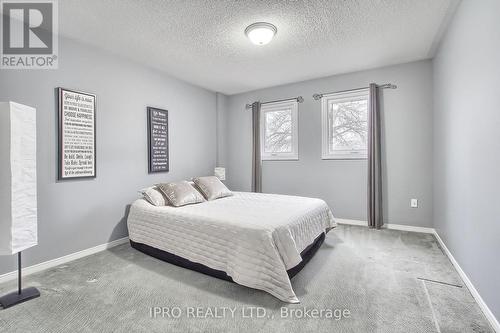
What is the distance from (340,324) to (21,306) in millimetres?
2390

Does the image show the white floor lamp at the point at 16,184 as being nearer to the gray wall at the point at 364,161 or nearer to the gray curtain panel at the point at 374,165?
the gray wall at the point at 364,161

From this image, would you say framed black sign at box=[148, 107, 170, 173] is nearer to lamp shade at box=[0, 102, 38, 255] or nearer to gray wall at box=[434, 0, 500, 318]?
lamp shade at box=[0, 102, 38, 255]

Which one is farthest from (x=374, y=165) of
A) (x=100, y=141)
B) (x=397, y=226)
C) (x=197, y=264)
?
(x=100, y=141)

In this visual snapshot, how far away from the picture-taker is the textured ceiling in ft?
7.14

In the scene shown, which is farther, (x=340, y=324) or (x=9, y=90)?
(x=9, y=90)

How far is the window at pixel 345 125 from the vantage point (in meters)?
3.91

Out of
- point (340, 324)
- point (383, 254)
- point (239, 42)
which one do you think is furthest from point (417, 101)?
point (340, 324)

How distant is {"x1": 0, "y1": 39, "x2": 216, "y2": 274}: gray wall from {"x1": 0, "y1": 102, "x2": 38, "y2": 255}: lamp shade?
0.53 meters

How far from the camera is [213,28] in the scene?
8.26ft

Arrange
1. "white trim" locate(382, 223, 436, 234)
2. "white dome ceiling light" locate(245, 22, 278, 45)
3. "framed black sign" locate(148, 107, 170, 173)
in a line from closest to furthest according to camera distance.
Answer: "white dome ceiling light" locate(245, 22, 278, 45)
"white trim" locate(382, 223, 436, 234)
"framed black sign" locate(148, 107, 170, 173)

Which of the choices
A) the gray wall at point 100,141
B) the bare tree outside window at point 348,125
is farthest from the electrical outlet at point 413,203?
the gray wall at point 100,141

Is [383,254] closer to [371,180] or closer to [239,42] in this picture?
[371,180]

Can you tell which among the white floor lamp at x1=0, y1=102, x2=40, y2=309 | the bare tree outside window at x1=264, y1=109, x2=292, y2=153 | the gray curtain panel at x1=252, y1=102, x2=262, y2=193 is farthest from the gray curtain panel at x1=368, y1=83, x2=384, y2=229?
the white floor lamp at x1=0, y1=102, x2=40, y2=309

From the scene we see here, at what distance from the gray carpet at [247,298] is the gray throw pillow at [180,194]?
0.72m
